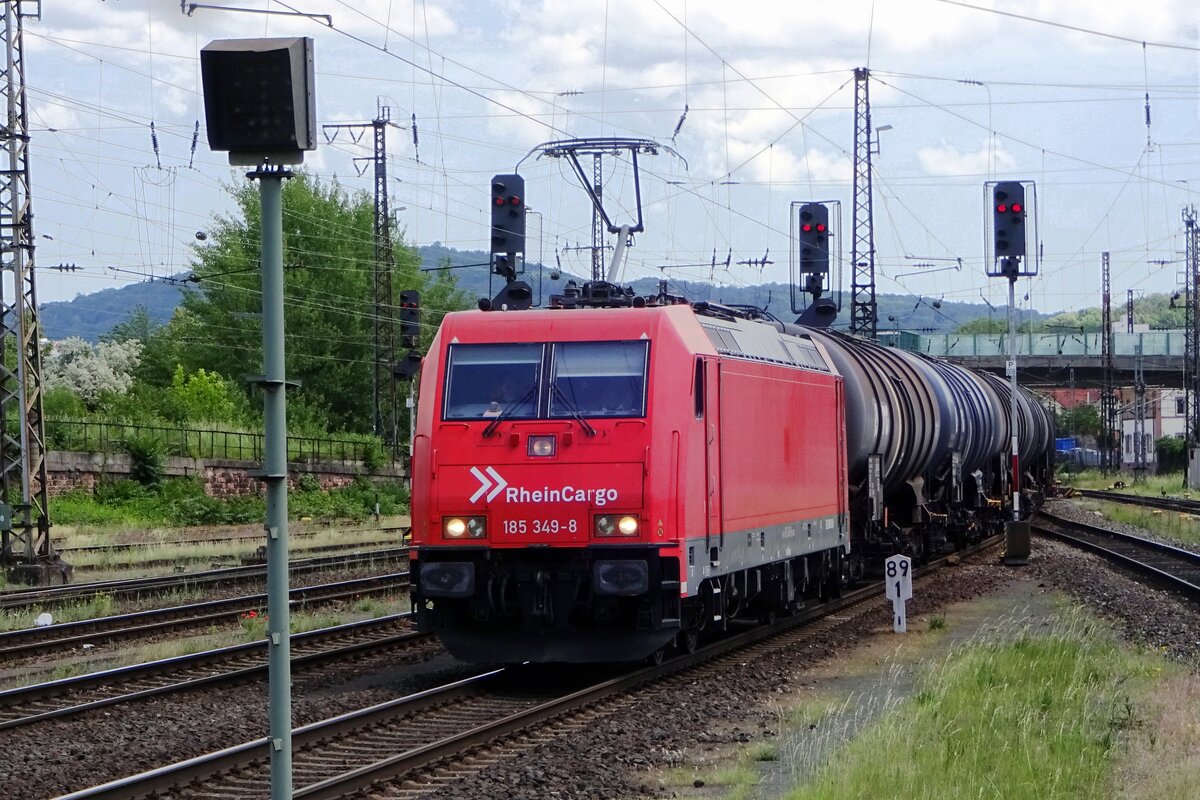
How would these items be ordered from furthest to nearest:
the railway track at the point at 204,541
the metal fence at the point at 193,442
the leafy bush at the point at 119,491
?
the metal fence at the point at 193,442, the leafy bush at the point at 119,491, the railway track at the point at 204,541

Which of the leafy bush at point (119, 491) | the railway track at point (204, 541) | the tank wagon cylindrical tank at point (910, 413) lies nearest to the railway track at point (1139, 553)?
the tank wagon cylindrical tank at point (910, 413)

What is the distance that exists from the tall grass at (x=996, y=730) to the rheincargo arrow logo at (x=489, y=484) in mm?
3402

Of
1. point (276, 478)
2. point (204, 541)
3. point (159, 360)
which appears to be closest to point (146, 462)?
point (204, 541)

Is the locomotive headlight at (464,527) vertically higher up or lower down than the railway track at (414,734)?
higher up

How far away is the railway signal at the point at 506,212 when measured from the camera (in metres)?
26.4

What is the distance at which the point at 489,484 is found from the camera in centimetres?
1370

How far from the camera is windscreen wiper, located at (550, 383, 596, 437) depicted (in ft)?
44.8

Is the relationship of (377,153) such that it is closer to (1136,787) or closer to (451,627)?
(451,627)

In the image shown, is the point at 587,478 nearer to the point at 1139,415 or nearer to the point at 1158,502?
the point at 1158,502

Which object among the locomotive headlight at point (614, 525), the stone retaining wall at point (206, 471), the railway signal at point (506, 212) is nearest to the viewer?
the locomotive headlight at point (614, 525)

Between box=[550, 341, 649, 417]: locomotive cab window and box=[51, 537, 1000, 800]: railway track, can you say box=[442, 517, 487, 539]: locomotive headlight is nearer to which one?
box=[550, 341, 649, 417]: locomotive cab window

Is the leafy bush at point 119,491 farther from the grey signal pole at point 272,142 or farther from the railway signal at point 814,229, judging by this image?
the grey signal pole at point 272,142

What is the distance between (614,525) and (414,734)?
262cm

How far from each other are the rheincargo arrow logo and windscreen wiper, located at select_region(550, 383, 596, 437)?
81 centimetres
